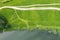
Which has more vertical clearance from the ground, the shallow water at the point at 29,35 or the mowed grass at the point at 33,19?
the mowed grass at the point at 33,19

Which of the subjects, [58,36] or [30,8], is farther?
[30,8]

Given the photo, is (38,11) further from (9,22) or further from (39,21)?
(9,22)

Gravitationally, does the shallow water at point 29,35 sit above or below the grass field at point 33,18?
below

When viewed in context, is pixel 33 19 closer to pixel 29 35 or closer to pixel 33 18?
pixel 33 18

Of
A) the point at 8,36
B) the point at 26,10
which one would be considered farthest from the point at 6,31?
the point at 26,10

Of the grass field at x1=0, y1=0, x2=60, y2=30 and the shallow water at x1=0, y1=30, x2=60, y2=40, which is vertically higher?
the grass field at x1=0, y1=0, x2=60, y2=30

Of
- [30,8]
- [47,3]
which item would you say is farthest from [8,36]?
[47,3]

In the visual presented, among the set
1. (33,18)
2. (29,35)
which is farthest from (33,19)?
(29,35)

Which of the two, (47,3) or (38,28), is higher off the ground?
(47,3)
